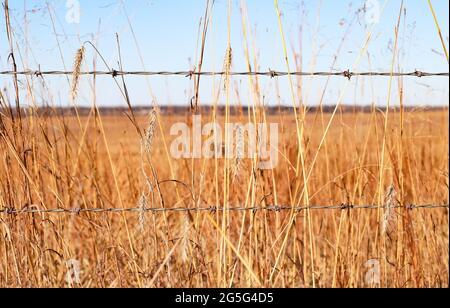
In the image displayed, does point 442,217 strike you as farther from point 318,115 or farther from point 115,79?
point 115,79

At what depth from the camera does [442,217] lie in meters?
2.26

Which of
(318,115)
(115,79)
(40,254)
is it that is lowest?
(40,254)

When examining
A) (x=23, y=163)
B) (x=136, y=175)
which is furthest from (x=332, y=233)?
(x=23, y=163)

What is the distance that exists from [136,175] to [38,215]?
69 centimetres

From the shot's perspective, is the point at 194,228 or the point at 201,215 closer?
the point at 194,228

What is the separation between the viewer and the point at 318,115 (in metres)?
1.58
